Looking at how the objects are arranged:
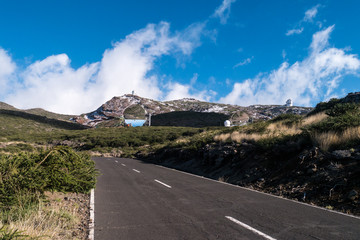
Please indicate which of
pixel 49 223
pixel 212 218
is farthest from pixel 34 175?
pixel 212 218

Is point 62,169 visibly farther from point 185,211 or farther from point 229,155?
point 229,155

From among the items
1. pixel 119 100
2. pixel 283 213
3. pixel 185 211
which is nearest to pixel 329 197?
pixel 283 213

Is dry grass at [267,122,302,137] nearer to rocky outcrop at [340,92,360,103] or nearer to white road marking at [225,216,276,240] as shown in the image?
white road marking at [225,216,276,240]

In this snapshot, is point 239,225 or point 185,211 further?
point 185,211

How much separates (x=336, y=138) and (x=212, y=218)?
7.70m

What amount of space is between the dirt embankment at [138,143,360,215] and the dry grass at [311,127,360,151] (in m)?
0.45

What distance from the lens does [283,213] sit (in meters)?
5.91

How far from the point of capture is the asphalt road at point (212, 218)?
4.41 metres

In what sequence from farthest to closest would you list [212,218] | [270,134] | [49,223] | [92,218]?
[270,134], [212,218], [92,218], [49,223]

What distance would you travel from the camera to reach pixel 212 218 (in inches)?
214

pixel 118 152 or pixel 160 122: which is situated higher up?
pixel 160 122

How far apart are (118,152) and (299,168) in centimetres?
3331

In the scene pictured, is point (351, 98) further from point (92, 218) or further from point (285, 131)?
point (92, 218)

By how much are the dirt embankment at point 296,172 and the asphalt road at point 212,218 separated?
1174 mm
